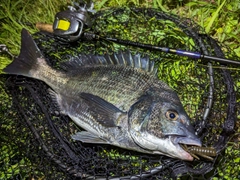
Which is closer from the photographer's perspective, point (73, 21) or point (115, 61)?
point (115, 61)

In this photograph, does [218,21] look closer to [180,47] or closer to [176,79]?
[180,47]

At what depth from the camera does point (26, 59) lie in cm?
374

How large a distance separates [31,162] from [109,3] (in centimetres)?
209

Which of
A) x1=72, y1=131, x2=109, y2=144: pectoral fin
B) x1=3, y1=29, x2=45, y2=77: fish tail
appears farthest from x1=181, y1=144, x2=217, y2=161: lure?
x1=3, y1=29, x2=45, y2=77: fish tail

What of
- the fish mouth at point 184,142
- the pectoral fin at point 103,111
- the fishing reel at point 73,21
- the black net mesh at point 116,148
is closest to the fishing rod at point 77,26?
the fishing reel at point 73,21

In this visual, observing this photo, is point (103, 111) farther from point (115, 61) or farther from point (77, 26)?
point (77, 26)

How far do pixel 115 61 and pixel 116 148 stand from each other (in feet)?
2.81

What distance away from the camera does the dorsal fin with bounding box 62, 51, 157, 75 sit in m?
3.45

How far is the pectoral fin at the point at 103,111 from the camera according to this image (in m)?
3.20

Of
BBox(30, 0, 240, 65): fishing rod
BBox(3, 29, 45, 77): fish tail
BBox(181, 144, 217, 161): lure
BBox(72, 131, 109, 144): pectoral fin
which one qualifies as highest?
BBox(30, 0, 240, 65): fishing rod

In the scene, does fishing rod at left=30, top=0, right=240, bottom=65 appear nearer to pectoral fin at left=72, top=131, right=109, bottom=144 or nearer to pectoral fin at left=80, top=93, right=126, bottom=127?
pectoral fin at left=80, top=93, right=126, bottom=127

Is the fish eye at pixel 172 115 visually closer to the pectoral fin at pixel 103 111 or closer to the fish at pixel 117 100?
the fish at pixel 117 100

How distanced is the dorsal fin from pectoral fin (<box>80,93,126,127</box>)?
1.36 ft

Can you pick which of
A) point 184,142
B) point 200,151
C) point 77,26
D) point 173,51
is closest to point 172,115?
point 184,142
